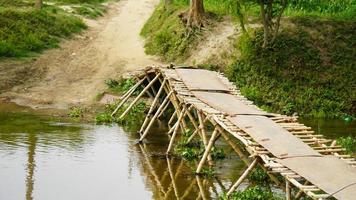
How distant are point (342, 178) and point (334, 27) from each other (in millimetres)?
17301

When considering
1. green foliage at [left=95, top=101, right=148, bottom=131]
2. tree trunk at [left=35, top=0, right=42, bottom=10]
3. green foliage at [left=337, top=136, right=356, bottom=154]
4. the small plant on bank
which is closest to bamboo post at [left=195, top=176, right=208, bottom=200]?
the small plant on bank

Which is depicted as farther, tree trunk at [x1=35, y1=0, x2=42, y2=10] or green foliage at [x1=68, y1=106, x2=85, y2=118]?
tree trunk at [x1=35, y1=0, x2=42, y2=10]

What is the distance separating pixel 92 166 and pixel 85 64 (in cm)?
1269

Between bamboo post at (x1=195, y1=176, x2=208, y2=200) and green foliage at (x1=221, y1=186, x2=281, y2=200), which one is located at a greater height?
green foliage at (x1=221, y1=186, x2=281, y2=200)

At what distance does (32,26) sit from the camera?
94.1 feet

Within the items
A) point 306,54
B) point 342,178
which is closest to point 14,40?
point 306,54

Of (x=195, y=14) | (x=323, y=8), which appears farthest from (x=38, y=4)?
(x=323, y=8)

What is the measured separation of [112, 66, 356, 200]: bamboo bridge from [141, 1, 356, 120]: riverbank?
5.68 meters

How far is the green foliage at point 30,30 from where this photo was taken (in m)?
26.4

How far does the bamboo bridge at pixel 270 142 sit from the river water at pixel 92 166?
520 mm

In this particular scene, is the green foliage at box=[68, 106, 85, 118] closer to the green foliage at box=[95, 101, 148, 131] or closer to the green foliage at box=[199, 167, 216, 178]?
the green foliage at box=[95, 101, 148, 131]

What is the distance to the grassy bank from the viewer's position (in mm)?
26594

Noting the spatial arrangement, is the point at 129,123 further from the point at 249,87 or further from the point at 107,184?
the point at 107,184

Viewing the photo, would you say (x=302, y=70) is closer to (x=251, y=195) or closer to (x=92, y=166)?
(x=92, y=166)
